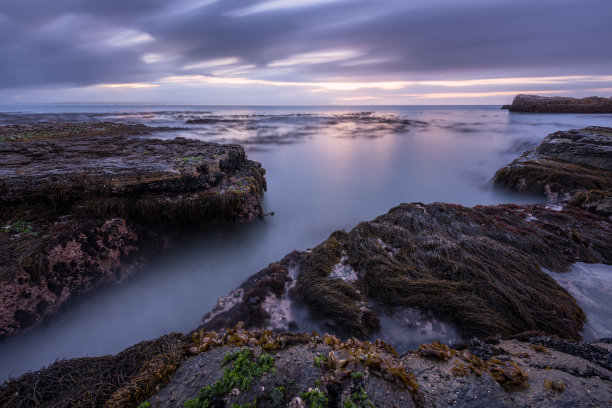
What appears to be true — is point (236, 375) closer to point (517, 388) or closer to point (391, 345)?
point (391, 345)

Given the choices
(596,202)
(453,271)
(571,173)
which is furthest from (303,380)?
(571,173)

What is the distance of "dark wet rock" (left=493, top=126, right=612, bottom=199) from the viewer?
25.5 feet

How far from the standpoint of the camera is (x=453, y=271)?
162 inches

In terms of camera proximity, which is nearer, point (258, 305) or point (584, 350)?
point (584, 350)

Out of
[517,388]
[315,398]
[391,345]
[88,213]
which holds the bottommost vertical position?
[391,345]

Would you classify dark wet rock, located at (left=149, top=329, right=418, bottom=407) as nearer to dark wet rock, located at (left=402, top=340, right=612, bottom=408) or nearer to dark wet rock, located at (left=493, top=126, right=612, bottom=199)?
dark wet rock, located at (left=402, top=340, right=612, bottom=408)

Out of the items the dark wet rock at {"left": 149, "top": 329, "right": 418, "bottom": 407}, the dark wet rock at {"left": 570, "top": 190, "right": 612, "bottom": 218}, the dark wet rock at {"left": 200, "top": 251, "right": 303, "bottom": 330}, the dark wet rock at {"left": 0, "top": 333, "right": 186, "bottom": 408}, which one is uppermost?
the dark wet rock at {"left": 570, "top": 190, "right": 612, "bottom": 218}

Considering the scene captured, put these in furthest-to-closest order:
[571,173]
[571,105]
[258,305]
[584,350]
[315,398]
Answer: [571,105] < [571,173] < [258,305] < [584,350] < [315,398]

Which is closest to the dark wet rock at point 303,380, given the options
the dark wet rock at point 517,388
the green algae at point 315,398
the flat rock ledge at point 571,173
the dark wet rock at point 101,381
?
the green algae at point 315,398

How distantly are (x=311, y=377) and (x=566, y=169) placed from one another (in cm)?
1164

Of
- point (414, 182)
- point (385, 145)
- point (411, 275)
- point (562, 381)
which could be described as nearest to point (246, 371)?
point (562, 381)

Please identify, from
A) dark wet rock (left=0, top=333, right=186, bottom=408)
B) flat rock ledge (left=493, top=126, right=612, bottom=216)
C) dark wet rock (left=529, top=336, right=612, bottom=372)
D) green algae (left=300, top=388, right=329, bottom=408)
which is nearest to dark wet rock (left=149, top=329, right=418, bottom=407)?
green algae (left=300, top=388, right=329, bottom=408)

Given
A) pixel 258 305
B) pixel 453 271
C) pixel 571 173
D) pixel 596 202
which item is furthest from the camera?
pixel 571 173

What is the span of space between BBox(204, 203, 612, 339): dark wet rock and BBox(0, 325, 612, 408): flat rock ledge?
2.53 ft
